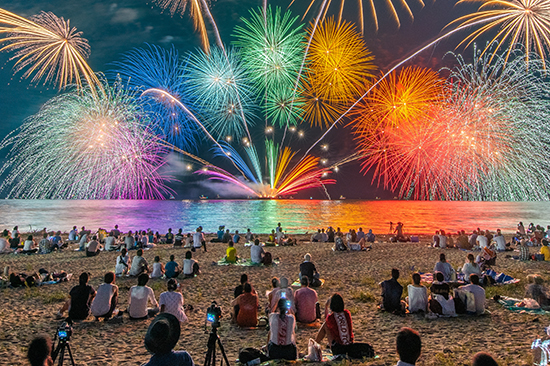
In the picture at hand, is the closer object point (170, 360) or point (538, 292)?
point (170, 360)

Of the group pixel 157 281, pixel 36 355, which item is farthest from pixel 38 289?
pixel 36 355

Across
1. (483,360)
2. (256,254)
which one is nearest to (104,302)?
(483,360)

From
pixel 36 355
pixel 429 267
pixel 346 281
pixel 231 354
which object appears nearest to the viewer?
pixel 36 355

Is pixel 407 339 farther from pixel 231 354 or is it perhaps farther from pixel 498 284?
pixel 498 284

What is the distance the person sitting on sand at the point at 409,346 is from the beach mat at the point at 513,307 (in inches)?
288

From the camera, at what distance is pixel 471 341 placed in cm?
748

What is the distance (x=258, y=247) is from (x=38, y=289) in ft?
30.4

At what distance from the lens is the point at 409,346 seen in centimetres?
391

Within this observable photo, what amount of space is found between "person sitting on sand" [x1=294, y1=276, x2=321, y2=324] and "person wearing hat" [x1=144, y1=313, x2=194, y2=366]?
5744 mm

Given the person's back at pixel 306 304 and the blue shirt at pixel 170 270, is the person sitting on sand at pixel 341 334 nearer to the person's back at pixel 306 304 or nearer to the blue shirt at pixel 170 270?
the person's back at pixel 306 304

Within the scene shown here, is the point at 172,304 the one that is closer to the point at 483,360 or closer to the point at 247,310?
the point at 247,310

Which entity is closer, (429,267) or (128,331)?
(128,331)

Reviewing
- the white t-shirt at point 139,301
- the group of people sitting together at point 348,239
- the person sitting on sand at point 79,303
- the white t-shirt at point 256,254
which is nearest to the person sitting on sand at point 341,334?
the white t-shirt at point 139,301

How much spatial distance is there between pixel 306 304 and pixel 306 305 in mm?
26
